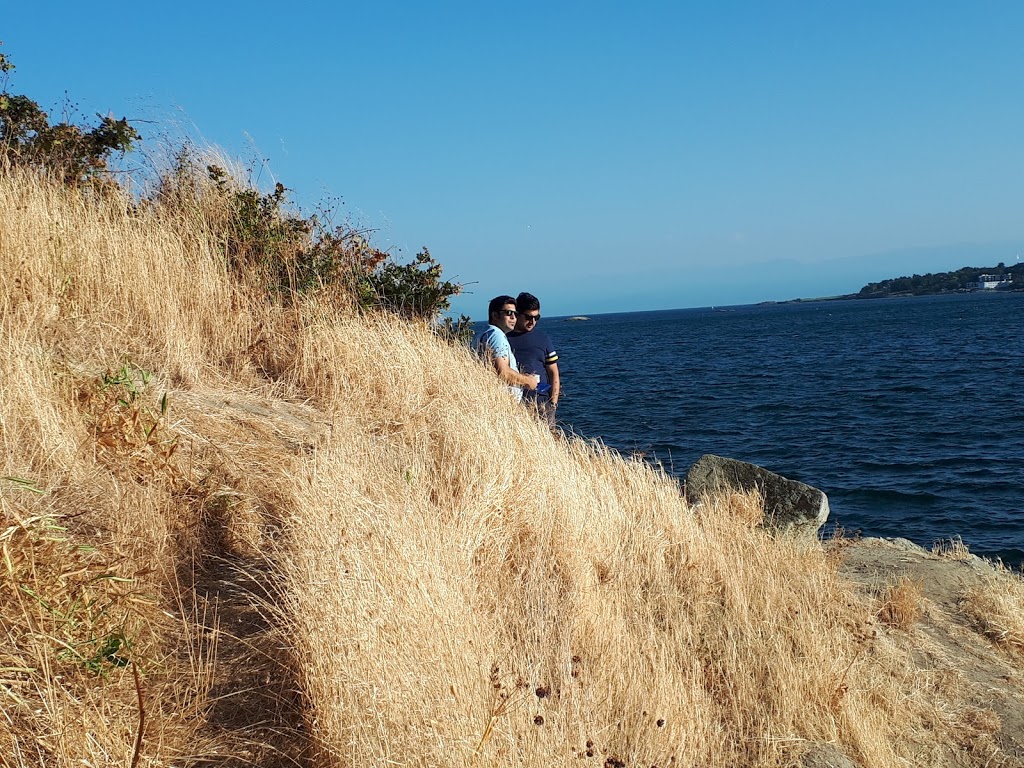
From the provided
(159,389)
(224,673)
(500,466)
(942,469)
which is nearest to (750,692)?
(500,466)

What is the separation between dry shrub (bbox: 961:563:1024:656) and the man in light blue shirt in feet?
14.2

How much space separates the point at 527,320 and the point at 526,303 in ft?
0.58

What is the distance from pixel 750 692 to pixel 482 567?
1606 millimetres

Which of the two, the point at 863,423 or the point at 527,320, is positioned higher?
the point at 527,320

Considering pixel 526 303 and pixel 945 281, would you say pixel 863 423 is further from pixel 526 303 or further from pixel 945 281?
pixel 945 281

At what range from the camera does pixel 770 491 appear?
8734 mm

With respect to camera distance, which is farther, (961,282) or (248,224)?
(961,282)

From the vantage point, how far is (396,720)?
8.76 feet

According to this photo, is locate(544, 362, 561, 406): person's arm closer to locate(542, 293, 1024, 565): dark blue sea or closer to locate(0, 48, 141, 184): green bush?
locate(542, 293, 1024, 565): dark blue sea

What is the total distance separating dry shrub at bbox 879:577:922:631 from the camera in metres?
5.98

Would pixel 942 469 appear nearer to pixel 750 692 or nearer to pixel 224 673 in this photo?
pixel 750 692

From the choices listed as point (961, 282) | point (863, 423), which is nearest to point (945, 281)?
point (961, 282)

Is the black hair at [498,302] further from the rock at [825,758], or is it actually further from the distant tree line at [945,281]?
the distant tree line at [945,281]

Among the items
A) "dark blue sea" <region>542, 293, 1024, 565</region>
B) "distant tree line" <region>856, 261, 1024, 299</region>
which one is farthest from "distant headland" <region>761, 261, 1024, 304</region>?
"dark blue sea" <region>542, 293, 1024, 565</region>
